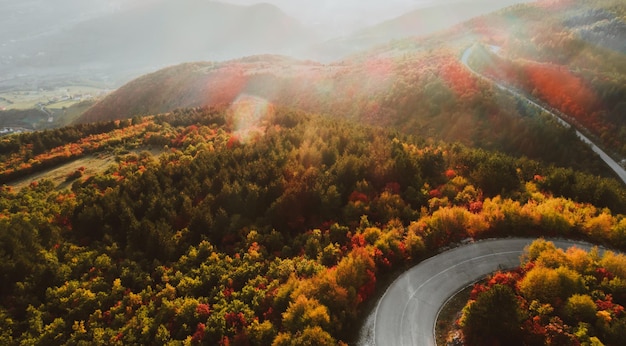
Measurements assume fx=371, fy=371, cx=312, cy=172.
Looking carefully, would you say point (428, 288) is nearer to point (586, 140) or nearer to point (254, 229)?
point (254, 229)

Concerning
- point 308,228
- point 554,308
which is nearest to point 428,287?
point 554,308

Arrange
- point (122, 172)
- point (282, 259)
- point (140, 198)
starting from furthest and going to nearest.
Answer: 1. point (122, 172)
2. point (140, 198)
3. point (282, 259)

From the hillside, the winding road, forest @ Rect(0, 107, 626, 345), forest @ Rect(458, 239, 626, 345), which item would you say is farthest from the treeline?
forest @ Rect(458, 239, 626, 345)

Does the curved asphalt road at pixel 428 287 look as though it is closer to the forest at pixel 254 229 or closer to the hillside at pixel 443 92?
the forest at pixel 254 229

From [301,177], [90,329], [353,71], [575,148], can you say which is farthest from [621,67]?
[90,329]

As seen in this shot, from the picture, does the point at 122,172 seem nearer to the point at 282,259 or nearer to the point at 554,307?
the point at 282,259

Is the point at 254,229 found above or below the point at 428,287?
above

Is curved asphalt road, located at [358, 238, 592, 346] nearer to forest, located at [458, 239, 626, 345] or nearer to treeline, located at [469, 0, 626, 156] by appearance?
forest, located at [458, 239, 626, 345]
